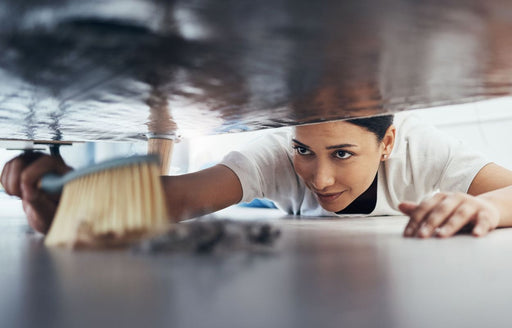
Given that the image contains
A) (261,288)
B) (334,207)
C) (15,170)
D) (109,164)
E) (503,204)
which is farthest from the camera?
(334,207)

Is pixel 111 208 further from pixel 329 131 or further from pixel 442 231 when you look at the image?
pixel 329 131

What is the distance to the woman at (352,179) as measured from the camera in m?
0.48

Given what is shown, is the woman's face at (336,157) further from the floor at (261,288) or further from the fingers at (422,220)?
the floor at (261,288)

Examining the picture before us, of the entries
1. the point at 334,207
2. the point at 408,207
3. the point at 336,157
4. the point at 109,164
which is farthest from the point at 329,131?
the point at 109,164

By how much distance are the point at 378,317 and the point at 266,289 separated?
64 millimetres

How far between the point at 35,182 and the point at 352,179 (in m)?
0.55

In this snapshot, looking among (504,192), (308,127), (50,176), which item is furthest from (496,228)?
(50,176)

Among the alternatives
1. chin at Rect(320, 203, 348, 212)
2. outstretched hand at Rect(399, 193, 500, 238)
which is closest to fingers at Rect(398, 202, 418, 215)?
outstretched hand at Rect(399, 193, 500, 238)

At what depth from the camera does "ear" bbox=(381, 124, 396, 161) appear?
88 cm

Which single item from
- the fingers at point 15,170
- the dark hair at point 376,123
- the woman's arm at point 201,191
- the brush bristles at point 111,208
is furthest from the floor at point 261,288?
the dark hair at point 376,123

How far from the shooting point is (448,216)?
496mm

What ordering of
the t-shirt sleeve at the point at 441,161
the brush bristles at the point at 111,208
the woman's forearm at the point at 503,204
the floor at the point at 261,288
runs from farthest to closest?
the t-shirt sleeve at the point at 441,161 → the woman's forearm at the point at 503,204 → the brush bristles at the point at 111,208 → the floor at the point at 261,288

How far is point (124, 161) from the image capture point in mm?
363

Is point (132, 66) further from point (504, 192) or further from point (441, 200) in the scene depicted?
point (504, 192)
